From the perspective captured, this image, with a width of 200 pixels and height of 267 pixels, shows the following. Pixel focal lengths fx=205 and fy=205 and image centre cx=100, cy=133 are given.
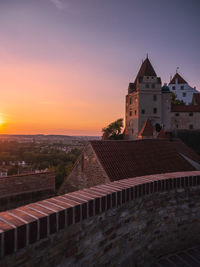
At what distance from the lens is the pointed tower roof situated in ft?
153

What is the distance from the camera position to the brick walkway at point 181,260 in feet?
11.1

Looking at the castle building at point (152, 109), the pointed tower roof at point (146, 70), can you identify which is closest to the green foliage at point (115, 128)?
the castle building at point (152, 109)

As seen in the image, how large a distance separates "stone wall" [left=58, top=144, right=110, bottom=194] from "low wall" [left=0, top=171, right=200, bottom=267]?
8.40 meters

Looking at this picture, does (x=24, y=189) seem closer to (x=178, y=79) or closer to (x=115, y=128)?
(x=115, y=128)

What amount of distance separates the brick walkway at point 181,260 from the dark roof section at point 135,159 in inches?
324

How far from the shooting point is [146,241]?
332cm

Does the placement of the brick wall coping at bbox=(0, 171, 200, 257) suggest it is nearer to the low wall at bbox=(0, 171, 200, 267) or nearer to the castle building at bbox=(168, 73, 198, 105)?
the low wall at bbox=(0, 171, 200, 267)

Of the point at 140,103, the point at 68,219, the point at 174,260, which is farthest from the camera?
the point at 140,103

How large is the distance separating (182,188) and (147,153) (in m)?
12.5

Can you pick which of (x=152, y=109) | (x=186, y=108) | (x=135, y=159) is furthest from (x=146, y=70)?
(x=135, y=159)

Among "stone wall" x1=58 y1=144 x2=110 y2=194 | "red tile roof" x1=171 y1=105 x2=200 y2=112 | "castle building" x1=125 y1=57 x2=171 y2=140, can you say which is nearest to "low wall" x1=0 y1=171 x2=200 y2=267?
"stone wall" x1=58 y1=144 x2=110 y2=194

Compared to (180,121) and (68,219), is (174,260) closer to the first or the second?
(68,219)

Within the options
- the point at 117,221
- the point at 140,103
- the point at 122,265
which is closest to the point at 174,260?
the point at 122,265

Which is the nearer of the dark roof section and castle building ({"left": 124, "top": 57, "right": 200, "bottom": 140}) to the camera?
the dark roof section
